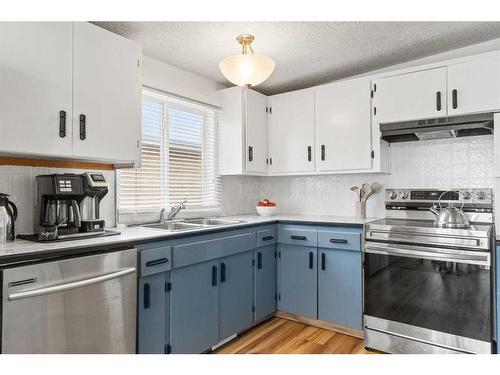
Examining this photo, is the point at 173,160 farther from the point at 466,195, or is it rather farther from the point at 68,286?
the point at 466,195

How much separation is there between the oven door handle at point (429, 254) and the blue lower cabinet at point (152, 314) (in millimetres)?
1558

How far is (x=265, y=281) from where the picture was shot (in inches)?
116

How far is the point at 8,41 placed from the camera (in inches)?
66.9

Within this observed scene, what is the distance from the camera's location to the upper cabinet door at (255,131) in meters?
3.36

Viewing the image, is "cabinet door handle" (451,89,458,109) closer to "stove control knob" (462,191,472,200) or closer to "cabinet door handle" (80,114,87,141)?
"stove control knob" (462,191,472,200)

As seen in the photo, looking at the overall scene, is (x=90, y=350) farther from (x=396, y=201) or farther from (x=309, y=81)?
(x=309, y=81)

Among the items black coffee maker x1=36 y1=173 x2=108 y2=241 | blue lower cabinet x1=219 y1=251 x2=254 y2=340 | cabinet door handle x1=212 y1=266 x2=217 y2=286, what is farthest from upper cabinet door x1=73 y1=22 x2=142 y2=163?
blue lower cabinet x1=219 y1=251 x2=254 y2=340

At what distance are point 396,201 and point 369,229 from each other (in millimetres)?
640

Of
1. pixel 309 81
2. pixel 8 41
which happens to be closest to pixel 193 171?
pixel 309 81

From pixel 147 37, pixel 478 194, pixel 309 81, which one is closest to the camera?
pixel 147 37

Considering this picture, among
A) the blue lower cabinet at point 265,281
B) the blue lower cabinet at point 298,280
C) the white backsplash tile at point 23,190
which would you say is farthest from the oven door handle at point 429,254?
the white backsplash tile at point 23,190

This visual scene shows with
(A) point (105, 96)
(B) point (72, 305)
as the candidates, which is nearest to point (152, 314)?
(B) point (72, 305)

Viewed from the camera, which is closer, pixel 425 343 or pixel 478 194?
pixel 425 343

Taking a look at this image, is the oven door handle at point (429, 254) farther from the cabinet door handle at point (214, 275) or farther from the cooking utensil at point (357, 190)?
the cabinet door handle at point (214, 275)
